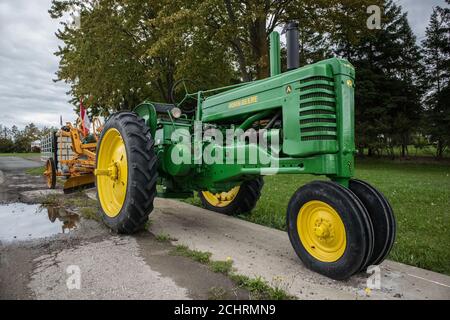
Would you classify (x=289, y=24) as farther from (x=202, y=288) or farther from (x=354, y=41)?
(x=354, y=41)

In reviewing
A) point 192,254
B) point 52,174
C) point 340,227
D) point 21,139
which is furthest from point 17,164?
point 21,139

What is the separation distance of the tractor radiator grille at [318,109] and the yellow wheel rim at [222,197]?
2338 millimetres

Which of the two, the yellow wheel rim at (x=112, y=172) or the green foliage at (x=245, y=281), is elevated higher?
the yellow wheel rim at (x=112, y=172)

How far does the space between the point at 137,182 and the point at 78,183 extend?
13.9 ft

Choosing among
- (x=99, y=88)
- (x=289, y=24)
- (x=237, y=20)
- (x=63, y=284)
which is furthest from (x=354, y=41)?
(x=63, y=284)

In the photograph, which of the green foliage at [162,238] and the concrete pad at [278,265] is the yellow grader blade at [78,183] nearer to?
the concrete pad at [278,265]

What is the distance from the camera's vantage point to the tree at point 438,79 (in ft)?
52.4

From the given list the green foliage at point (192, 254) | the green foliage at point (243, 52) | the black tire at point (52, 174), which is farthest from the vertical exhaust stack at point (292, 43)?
the green foliage at point (243, 52)

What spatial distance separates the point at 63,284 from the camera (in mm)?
2533

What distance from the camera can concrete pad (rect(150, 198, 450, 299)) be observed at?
2494mm

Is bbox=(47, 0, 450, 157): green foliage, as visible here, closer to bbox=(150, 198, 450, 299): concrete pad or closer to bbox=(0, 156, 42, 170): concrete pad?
bbox=(0, 156, 42, 170): concrete pad

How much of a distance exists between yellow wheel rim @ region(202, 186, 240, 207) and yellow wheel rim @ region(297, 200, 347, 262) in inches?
85.9

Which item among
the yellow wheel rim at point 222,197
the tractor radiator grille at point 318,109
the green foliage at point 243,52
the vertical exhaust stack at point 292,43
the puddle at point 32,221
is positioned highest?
the green foliage at point 243,52
